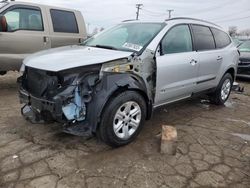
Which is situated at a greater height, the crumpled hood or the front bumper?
the crumpled hood

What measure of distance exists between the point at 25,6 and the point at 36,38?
2.51 ft

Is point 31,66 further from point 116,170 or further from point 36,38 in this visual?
point 36,38

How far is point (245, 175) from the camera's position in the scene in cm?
338

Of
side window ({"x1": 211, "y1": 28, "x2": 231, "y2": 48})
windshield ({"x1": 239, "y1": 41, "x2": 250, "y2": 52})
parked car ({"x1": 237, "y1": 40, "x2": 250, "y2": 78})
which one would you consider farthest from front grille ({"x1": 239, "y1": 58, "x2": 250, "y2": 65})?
side window ({"x1": 211, "y1": 28, "x2": 231, "y2": 48})

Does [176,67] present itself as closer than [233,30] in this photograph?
Yes

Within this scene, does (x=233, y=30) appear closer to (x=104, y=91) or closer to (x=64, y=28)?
(x=64, y=28)

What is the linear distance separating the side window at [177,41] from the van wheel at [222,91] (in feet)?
5.51

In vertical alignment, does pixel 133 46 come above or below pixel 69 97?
above

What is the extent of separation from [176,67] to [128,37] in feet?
3.00

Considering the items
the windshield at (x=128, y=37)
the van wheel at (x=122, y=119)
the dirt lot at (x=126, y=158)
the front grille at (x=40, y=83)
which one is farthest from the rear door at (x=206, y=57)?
the front grille at (x=40, y=83)

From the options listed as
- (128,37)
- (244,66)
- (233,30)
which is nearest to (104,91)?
(128,37)

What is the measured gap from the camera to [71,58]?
140 inches

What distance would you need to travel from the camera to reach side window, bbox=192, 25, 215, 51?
507 cm

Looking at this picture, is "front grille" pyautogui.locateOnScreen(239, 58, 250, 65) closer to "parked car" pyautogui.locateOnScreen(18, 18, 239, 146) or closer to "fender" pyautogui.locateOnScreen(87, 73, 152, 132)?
"parked car" pyautogui.locateOnScreen(18, 18, 239, 146)
